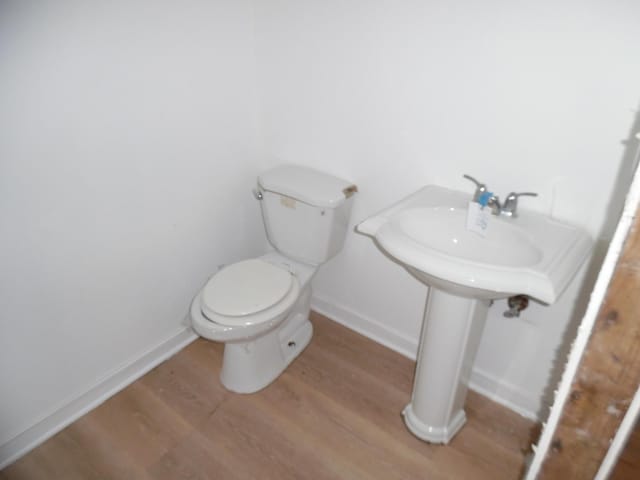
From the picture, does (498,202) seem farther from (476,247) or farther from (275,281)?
(275,281)

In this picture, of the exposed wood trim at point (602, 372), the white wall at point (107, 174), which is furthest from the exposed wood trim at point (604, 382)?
the white wall at point (107, 174)

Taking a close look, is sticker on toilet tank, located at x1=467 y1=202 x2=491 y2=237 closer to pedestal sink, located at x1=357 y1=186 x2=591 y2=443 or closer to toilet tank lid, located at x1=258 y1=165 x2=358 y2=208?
pedestal sink, located at x1=357 y1=186 x2=591 y2=443

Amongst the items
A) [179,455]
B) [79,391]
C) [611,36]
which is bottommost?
[179,455]

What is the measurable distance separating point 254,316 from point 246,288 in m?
0.15

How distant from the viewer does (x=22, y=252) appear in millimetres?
1289

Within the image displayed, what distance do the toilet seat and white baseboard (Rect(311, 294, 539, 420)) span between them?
47 cm

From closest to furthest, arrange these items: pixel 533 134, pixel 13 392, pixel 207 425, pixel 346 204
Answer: pixel 533 134 < pixel 13 392 < pixel 207 425 < pixel 346 204

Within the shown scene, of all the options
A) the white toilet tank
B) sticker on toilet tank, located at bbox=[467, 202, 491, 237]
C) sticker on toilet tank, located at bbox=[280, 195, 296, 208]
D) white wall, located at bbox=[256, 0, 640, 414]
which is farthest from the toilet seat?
sticker on toilet tank, located at bbox=[467, 202, 491, 237]

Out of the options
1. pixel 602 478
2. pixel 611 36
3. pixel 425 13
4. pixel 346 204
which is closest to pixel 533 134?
pixel 611 36

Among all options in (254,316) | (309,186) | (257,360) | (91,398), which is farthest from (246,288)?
(91,398)

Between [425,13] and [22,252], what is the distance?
59.0 inches

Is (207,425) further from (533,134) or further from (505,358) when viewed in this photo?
(533,134)

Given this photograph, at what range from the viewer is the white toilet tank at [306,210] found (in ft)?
5.51

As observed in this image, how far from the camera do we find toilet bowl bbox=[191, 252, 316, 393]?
150 cm
